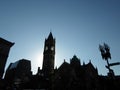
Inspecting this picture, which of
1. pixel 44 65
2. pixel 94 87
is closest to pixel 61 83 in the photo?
pixel 94 87

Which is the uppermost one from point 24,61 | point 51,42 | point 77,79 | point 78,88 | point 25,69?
point 51,42

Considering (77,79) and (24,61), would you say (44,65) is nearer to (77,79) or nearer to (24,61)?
(24,61)

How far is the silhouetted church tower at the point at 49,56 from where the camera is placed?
5260 centimetres

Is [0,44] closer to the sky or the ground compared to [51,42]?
closer to the ground

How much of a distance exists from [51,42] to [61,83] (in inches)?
1070

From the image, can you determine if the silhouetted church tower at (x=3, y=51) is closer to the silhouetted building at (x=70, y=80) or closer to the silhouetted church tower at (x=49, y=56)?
the silhouetted building at (x=70, y=80)

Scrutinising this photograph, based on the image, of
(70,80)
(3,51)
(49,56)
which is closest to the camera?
(3,51)

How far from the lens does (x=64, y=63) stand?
42781mm

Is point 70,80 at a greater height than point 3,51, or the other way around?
point 3,51

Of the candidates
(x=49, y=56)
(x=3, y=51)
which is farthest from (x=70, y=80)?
(x=3, y=51)

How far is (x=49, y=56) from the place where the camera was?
5609 cm

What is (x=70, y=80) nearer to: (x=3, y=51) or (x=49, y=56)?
(x=49, y=56)

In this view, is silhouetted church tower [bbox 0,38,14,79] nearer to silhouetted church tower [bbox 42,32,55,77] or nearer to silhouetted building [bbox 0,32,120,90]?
silhouetted building [bbox 0,32,120,90]

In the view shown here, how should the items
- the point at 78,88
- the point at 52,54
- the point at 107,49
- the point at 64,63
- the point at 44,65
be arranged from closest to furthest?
the point at 107,49
the point at 78,88
the point at 64,63
the point at 44,65
the point at 52,54
